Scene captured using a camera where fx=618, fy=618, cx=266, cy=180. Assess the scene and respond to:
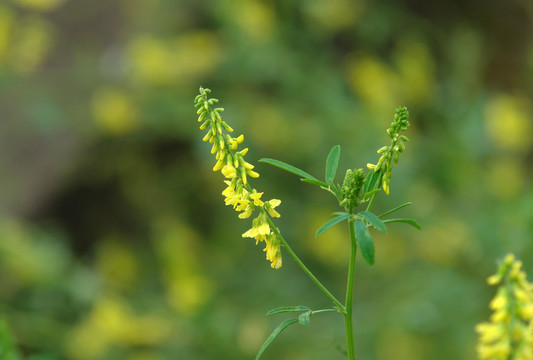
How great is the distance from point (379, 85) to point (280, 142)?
0.53 metres

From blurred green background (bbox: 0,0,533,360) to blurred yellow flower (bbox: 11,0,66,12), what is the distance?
1.3 inches

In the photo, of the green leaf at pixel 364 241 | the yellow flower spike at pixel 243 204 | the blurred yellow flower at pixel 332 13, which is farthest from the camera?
the blurred yellow flower at pixel 332 13

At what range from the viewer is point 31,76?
2.70 m

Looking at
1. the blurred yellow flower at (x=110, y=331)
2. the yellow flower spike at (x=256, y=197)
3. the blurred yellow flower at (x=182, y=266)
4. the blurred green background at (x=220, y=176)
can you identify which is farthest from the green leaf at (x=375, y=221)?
the blurred yellow flower at (x=110, y=331)

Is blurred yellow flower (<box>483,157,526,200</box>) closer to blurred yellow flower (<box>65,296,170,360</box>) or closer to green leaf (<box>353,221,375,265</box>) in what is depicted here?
blurred yellow flower (<box>65,296,170,360</box>)

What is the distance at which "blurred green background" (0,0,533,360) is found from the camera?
2.08m

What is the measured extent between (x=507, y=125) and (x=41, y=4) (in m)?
2.19

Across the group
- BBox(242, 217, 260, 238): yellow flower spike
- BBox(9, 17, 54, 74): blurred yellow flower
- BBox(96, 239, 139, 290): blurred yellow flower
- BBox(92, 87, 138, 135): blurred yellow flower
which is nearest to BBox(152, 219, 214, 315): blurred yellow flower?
BBox(96, 239, 139, 290): blurred yellow flower

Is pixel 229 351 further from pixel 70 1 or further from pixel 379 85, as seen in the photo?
pixel 70 1

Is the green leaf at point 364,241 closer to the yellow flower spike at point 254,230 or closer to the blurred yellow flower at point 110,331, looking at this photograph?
the yellow flower spike at point 254,230

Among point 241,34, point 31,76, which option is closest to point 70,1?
point 31,76

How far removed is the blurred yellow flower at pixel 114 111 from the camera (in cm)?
269

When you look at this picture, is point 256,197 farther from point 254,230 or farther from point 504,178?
point 504,178

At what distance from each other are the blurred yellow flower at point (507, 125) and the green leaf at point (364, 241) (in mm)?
2254
